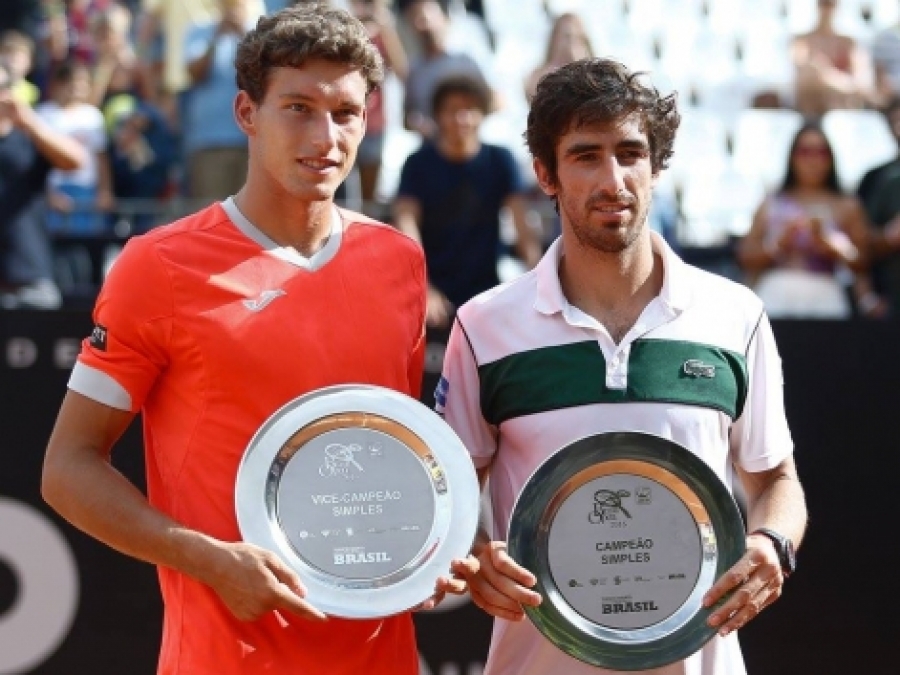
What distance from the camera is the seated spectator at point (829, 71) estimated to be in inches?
371

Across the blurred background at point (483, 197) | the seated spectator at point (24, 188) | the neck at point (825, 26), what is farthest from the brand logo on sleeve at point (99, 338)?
the neck at point (825, 26)

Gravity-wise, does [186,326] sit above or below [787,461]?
above

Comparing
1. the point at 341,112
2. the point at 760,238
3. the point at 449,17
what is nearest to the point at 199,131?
the point at 760,238

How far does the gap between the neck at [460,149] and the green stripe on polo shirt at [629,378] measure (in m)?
3.53

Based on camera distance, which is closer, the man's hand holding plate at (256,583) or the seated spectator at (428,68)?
the man's hand holding plate at (256,583)

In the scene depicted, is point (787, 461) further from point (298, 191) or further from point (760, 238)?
point (760, 238)

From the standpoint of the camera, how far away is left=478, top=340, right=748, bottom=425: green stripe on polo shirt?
10.8ft

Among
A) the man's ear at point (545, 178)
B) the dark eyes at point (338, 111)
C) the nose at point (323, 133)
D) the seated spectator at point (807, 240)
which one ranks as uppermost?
the dark eyes at point (338, 111)

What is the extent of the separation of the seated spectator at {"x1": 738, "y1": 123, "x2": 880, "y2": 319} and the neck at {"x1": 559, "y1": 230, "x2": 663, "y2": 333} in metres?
3.36

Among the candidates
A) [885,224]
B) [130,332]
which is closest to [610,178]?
[130,332]

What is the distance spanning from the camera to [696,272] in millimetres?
3451

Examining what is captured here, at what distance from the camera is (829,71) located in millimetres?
9531

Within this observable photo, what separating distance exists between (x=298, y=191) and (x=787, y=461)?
44.0 inches

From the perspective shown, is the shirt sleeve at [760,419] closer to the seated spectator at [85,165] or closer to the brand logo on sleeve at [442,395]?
the brand logo on sleeve at [442,395]
